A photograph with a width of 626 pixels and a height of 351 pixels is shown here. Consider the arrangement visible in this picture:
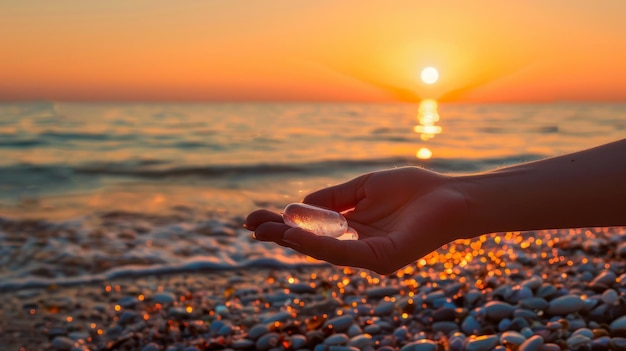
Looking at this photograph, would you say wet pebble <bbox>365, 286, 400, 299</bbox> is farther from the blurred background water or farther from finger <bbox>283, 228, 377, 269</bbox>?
the blurred background water

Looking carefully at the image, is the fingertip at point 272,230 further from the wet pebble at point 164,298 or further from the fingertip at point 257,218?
the wet pebble at point 164,298

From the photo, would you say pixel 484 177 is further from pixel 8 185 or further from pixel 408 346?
pixel 8 185

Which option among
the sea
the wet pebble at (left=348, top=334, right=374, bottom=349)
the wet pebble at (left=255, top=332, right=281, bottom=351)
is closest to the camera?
the wet pebble at (left=348, top=334, right=374, bottom=349)

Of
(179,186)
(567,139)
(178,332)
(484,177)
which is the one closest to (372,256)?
(484,177)

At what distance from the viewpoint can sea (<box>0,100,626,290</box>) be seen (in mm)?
5547

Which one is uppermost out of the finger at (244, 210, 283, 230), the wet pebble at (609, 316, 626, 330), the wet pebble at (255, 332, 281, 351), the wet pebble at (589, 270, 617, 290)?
the finger at (244, 210, 283, 230)

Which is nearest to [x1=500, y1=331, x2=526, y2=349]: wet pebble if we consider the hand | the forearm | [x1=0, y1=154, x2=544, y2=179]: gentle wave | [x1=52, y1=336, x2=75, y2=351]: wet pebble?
the forearm

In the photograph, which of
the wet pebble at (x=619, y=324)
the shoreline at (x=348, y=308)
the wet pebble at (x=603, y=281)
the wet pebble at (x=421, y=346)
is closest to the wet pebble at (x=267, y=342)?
the shoreline at (x=348, y=308)

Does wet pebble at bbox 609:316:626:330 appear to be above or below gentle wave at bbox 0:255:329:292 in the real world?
above

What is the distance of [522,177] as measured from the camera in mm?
2572

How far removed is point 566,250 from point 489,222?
335 cm

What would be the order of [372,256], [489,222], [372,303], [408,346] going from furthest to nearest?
[372,303] < [408,346] < [489,222] < [372,256]

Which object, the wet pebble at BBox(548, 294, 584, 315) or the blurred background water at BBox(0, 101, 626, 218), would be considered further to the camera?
the blurred background water at BBox(0, 101, 626, 218)

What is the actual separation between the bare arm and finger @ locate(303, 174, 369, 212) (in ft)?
0.12
